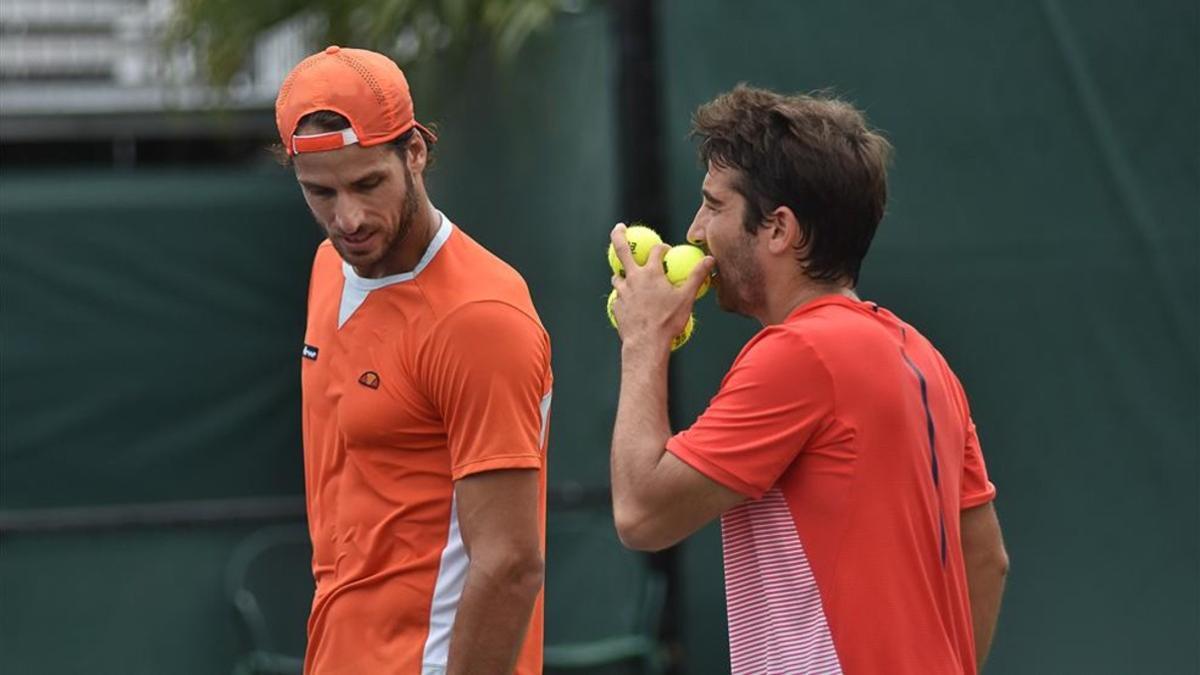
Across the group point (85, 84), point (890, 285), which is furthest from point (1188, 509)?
point (85, 84)

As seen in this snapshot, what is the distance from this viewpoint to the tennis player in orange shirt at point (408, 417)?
3252 millimetres

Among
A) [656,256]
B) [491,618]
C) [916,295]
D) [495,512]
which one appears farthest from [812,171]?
[916,295]

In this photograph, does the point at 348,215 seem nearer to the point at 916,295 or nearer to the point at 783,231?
the point at 783,231

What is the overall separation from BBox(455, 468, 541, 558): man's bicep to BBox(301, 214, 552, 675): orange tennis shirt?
30mm

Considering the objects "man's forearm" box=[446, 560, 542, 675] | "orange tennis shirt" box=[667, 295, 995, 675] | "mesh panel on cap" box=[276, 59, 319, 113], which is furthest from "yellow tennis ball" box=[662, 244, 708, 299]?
"mesh panel on cap" box=[276, 59, 319, 113]

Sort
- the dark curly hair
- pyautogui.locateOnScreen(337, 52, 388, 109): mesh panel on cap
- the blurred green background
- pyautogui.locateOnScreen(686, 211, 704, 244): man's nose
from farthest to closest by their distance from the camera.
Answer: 1. the blurred green background
2. pyautogui.locateOnScreen(337, 52, 388, 109): mesh panel on cap
3. pyautogui.locateOnScreen(686, 211, 704, 244): man's nose
4. the dark curly hair

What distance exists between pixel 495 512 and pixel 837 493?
0.64m

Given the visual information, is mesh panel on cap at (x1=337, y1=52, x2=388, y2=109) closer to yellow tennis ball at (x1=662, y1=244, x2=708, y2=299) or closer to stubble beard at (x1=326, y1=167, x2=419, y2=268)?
stubble beard at (x1=326, y1=167, x2=419, y2=268)

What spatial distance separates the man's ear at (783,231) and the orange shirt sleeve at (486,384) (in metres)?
0.49

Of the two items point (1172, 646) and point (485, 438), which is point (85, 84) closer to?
point (1172, 646)

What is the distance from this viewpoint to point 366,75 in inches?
136

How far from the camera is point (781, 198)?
3.11 meters

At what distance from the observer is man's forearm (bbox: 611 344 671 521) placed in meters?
3.02

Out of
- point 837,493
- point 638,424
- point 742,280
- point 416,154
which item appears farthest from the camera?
point 416,154
